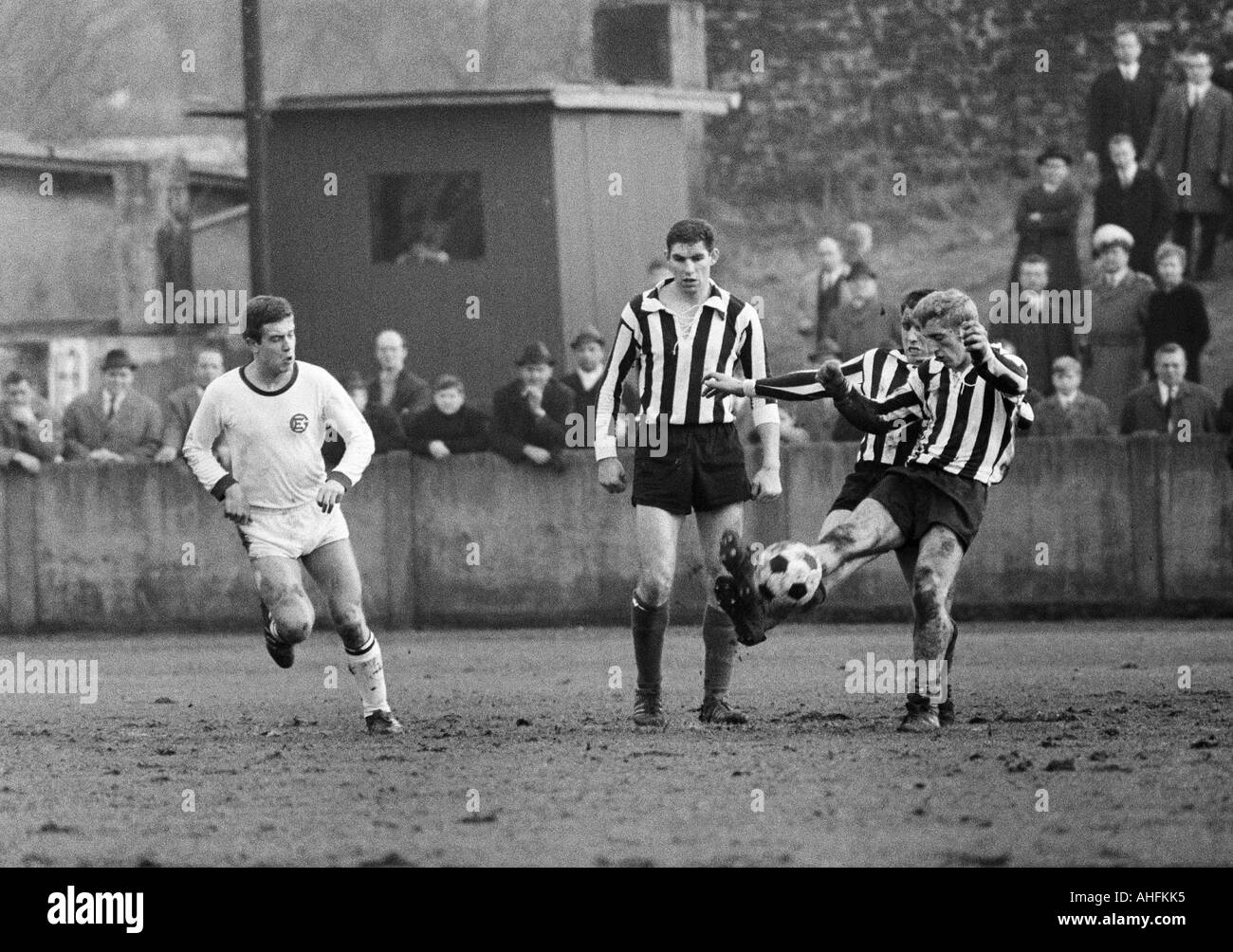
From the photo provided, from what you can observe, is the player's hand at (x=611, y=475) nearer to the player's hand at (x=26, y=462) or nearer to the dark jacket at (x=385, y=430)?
the dark jacket at (x=385, y=430)

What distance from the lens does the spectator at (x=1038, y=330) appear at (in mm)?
20297

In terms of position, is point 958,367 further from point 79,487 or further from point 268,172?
point 268,172

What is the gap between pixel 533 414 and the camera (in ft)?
61.5

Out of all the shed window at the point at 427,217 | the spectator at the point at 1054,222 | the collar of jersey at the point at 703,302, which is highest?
the shed window at the point at 427,217

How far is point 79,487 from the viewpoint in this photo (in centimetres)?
1906

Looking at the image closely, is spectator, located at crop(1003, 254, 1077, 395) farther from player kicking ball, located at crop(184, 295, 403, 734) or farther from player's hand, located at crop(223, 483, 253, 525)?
player's hand, located at crop(223, 483, 253, 525)

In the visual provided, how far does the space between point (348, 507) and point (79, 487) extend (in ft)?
6.73

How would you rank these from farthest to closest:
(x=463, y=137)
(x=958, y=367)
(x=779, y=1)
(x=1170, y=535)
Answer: (x=779, y=1)
(x=463, y=137)
(x=1170, y=535)
(x=958, y=367)

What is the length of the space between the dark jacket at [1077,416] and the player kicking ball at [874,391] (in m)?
7.07

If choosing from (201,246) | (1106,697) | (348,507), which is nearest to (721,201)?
(201,246)

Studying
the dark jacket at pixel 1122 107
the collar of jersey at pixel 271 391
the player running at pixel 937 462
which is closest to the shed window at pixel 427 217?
the dark jacket at pixel 1122 107

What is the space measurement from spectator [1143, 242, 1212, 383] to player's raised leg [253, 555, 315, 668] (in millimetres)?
10427

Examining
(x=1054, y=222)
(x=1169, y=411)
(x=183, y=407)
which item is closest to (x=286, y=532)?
(x=183, y=407)

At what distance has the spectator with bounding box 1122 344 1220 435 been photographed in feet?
61.1
